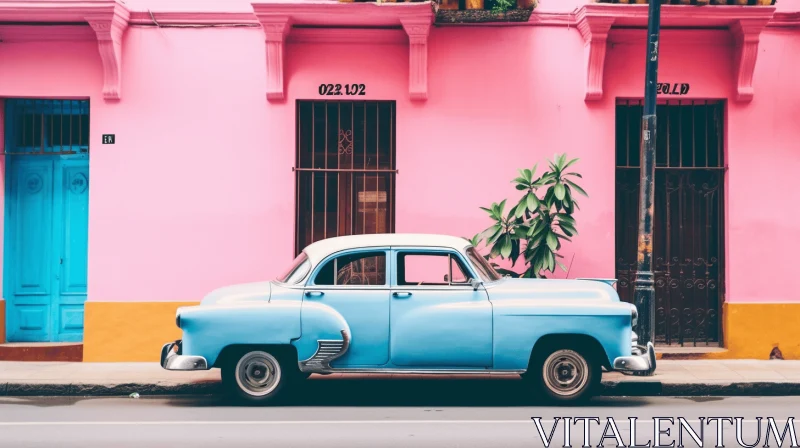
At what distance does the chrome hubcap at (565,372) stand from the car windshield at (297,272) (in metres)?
2.58

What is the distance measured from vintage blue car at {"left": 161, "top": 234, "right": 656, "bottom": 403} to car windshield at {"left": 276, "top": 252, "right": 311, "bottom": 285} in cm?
2

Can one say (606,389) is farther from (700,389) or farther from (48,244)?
(48,244)

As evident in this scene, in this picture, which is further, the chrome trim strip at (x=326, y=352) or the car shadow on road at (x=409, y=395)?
the car shadow on road at (x=409, y=395)

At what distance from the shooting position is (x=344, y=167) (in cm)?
1234

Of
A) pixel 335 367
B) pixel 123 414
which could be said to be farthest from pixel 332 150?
pixel 123 414

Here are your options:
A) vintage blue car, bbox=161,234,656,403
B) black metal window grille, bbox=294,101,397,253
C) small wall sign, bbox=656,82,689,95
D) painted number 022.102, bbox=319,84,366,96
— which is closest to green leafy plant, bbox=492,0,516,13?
black metal window grille, bbox=294,101,397,253

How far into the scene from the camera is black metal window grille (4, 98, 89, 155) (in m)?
12.4

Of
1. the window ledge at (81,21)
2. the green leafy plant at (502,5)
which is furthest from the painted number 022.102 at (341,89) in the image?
the window ledge at (81,21)

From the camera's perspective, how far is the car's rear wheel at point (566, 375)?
9.10 m

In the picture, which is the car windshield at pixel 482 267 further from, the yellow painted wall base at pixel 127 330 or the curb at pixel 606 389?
the yellow painted wall base at pixel 127 330

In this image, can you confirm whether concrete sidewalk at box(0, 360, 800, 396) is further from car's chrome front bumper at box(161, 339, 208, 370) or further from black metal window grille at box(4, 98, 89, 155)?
black metal window grille at box(4, 98, 89, 155)

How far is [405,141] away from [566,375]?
4298mm

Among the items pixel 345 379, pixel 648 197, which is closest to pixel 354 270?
pixel 345 379

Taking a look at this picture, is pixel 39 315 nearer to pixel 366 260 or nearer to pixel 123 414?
pixel 123 414
